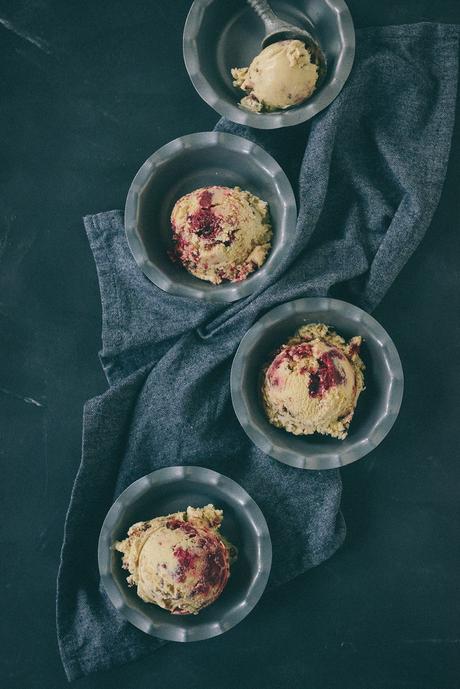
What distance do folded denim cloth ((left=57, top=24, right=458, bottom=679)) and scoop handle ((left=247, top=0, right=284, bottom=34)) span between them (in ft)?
0.87

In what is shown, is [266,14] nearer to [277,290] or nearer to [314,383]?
[277,290]

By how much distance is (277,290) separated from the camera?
2.19m

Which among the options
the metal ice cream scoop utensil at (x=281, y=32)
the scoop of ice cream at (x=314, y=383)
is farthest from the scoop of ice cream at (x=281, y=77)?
the scoop of ice cream at (x=314, y=383)

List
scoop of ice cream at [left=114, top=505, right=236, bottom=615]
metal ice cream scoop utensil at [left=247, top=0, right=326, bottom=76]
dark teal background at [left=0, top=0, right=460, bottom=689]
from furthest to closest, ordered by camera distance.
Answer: dark teal background at [left=0, top=0, right=460, bottom=689]
metal ice cream scoop utensil at [left=247, top=0, right=326, bottom=76]
scoop of ice cream at [left=114, top=505, right=236, bottom=615]

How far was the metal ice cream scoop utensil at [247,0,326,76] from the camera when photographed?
2.18 metres

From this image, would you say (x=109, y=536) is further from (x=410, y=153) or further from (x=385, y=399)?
(x=410, y=153)

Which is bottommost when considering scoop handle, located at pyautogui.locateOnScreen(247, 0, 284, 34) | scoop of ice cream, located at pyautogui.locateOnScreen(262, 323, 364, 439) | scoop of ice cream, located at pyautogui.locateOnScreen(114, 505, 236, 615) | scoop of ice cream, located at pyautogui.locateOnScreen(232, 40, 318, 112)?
scoop of ice cream, located at pyautogui.locateOnScreen(114, 505, 236, 615)

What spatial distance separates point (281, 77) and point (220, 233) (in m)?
0.48

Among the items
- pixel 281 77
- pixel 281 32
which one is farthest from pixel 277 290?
pixel 281 32

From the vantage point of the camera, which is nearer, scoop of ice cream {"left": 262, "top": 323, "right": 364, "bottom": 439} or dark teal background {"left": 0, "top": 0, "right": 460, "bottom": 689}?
scoop of ice cream {"left": 262, "top": 323, "right": 364, "bottom": 439}

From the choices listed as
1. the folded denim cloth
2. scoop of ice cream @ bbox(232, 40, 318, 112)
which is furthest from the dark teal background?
scoop of ice cream @ bbox(232, 40, 318, 112)

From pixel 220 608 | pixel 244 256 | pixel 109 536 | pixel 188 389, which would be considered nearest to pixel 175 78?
pixel 244 256

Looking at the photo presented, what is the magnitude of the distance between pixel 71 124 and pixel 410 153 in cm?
110

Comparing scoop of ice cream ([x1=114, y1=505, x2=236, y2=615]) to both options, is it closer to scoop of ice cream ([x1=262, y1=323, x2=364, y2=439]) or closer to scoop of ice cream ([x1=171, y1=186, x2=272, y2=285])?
scoop of ice cream ([x1=262, y1=323, x2=364, y2=439])
